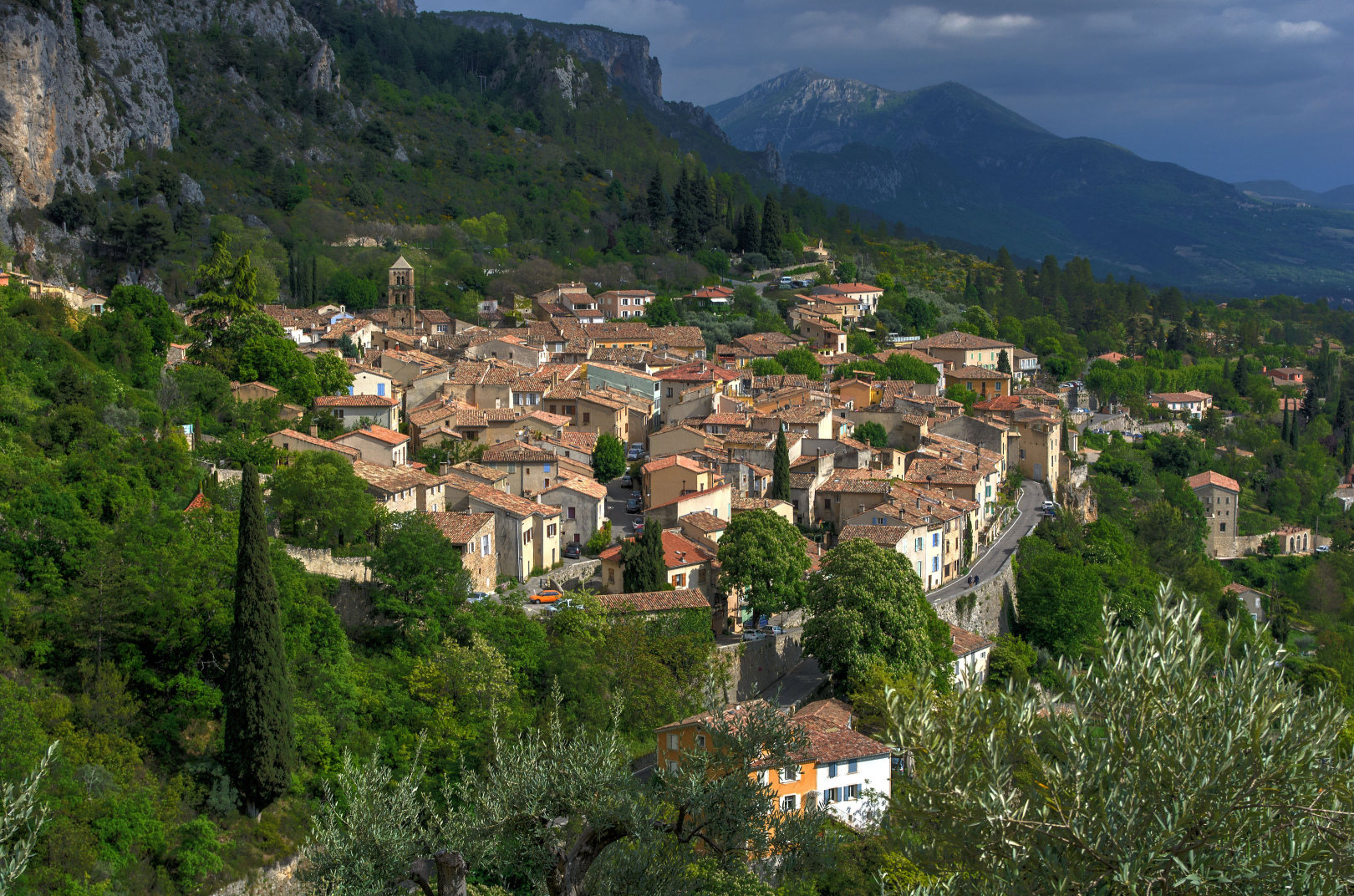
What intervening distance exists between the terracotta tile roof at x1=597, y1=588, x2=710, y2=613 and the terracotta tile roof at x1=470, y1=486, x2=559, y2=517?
388 centimetres

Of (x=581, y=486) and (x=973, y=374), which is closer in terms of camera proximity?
(x=581, y=486)

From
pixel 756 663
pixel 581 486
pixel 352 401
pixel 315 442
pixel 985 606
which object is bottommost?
pixel 985 606

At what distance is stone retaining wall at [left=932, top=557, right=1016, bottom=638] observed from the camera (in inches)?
1631

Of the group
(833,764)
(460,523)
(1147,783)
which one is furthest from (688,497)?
(1147,783)

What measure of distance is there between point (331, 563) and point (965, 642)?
1962 cm

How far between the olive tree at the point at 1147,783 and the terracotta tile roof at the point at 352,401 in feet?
116

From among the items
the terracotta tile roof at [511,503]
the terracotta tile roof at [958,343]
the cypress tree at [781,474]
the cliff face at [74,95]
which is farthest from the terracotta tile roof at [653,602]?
the terracotta tile roof at [958,343]

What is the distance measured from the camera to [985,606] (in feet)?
142

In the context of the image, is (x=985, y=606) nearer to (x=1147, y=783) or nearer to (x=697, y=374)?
(x=697, y=374)

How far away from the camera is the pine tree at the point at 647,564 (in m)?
35.8

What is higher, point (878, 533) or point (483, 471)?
point (483, 471)

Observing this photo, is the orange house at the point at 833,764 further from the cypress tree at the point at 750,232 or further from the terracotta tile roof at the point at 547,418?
the cypress tree at the point at 750,232

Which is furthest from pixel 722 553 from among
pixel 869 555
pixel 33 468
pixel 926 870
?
pixel 926 870

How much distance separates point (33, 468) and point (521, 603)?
1284 cm
